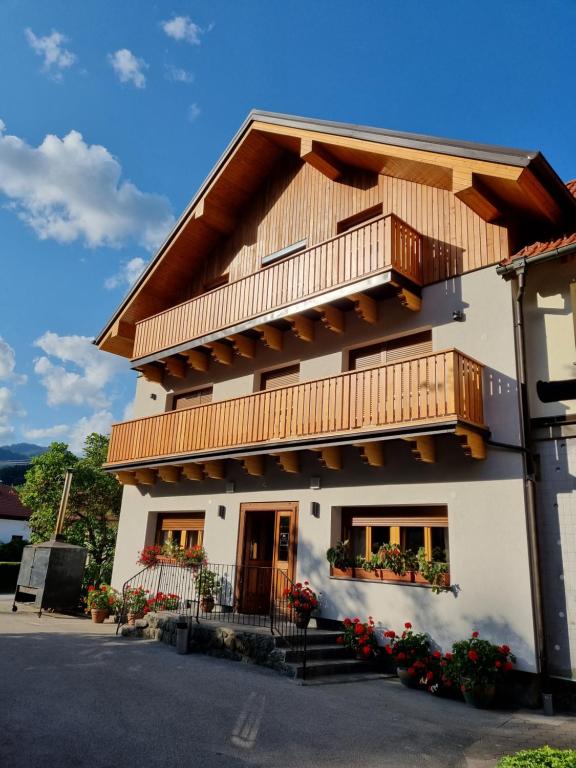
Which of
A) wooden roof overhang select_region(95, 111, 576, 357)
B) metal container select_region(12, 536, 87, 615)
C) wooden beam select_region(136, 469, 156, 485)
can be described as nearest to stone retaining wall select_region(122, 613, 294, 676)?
metal container select_region(12, 536, 87, 615)

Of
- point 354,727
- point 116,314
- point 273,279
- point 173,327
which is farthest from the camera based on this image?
point 116,314

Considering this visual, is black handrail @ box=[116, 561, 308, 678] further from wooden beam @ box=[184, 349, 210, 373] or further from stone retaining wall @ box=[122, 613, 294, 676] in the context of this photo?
wooden beam @ box=[184, 349, 210, 373]

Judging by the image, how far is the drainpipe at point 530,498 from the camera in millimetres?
8367

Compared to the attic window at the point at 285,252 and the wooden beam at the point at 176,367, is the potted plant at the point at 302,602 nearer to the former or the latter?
the wooden beam at the point at 176,367

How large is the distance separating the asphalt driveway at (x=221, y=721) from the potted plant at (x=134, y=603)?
4264 millimetres

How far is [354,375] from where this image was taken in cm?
1100

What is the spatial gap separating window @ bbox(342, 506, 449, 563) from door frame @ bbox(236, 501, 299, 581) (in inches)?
48.0

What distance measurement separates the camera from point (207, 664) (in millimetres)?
9656

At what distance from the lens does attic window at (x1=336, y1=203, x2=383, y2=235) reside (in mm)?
13133

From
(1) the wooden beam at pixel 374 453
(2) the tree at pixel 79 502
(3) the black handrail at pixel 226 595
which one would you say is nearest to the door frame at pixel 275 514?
(3) the black handrail at pixel 226 595

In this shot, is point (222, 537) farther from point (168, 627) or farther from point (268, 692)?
point (268, 692)

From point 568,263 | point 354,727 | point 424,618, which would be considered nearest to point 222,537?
point 424,618

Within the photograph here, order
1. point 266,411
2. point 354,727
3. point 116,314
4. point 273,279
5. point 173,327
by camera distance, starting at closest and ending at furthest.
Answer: point 354,727
point 266,411
point 273,279
point 173,327
point 116,314

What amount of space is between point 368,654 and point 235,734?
4.42 meters
